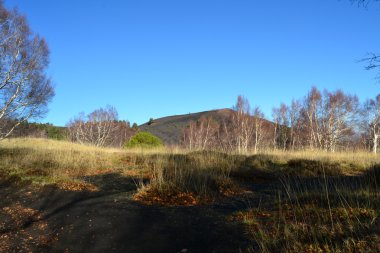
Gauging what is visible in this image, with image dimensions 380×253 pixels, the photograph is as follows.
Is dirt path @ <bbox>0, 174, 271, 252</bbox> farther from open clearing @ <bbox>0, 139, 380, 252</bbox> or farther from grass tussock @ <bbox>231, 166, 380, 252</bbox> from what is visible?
grass tussock @ <bbox>231, 166, 380, 252</bbox>

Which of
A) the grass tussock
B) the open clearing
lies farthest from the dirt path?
the grass tussock

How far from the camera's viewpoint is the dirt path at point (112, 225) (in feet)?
11.6

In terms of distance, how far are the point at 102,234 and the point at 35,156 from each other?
24.8ft

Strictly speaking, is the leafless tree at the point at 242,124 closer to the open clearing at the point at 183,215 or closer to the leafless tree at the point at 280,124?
the leafless tree at the point at 280,124

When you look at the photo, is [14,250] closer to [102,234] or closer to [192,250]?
[102,234]

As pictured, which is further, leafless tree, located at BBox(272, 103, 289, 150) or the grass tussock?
leafless tree, located at BBox(272, 103, 289, 150)

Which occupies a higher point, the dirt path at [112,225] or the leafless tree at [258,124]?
the leafless tree at [258,124]

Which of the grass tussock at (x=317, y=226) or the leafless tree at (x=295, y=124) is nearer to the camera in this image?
the grass tussock at (x=317, y=226)

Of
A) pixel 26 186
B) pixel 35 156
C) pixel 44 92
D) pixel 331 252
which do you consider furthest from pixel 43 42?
pixel 331 252

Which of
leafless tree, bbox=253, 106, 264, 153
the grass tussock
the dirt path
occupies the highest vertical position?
leafless tree, bbox=253, 106, 264, 153

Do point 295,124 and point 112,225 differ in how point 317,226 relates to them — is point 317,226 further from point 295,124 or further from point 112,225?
point 295,124

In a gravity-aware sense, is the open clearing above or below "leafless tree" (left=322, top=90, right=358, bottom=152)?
below

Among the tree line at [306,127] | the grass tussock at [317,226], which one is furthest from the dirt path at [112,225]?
the tree line at [306,127]

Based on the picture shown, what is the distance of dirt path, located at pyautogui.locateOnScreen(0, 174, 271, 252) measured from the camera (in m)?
3.53
